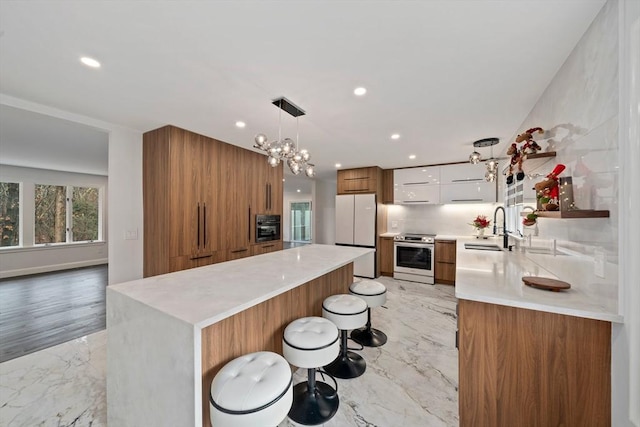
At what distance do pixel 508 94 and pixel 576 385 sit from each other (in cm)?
211

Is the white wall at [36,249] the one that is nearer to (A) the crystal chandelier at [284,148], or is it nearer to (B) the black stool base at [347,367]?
(A) the crystal chandelier at [284,148]

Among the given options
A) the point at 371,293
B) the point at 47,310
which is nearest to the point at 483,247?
the point at 371,293

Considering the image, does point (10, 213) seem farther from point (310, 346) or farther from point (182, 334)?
point (310, 346)

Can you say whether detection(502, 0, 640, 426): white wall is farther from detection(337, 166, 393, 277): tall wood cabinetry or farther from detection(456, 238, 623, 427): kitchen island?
detection(337, 166, 393, 277): tall wood cabinetry

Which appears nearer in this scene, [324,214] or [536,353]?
[536,353]

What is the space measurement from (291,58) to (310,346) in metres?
1.86

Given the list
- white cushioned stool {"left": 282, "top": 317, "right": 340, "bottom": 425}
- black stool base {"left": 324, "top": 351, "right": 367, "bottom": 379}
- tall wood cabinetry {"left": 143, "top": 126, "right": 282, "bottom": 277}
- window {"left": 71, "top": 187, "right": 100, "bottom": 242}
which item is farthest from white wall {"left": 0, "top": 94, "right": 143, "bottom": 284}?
window {"left": 71, "top": 187, "right": 100, "bottom": 242}

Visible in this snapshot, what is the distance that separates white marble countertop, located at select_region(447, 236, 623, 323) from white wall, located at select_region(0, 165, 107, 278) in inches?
329

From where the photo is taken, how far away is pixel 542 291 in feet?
4.59

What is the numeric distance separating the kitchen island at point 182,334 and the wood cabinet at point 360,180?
3694 millimetres

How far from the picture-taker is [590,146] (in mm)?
1284

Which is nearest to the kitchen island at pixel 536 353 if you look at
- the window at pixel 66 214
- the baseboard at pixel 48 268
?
the baseboard at pixel 48 268

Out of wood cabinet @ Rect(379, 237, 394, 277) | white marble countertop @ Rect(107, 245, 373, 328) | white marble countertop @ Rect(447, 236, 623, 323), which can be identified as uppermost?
white marble countertop @ Rect(447, 236, 623, 323)

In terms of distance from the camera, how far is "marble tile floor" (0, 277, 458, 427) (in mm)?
1633
